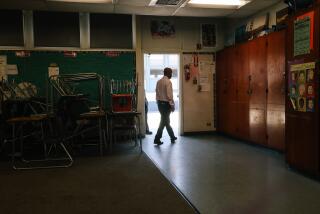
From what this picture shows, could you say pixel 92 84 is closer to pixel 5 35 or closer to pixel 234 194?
pixel 5 35

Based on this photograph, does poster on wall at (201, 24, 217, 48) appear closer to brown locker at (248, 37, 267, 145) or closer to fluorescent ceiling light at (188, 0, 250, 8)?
fluorescent ceiling light at (188, 0, 250, 8)

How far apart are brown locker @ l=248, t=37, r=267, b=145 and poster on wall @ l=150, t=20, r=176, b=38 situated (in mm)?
1928

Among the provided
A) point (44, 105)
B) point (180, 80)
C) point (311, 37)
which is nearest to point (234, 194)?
point (311, 37)

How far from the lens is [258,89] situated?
16.8ft

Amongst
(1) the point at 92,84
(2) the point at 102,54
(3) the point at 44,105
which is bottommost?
(3) the point at 44,105

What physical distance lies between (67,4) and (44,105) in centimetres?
179

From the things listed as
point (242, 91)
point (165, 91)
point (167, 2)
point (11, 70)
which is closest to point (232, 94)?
point (242, 91)

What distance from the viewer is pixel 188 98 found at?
6.77 meters

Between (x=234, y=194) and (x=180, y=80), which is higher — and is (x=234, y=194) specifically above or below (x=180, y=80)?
below

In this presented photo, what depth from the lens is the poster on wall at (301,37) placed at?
10.9 ft

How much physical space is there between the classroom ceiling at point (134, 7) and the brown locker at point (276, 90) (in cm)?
96

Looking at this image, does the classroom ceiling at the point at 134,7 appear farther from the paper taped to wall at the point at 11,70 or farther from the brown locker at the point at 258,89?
the paper taped to wall at the point at 11,70

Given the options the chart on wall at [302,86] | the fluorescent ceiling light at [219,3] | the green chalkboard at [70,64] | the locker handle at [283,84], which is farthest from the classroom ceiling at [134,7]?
the chart on wall at [302,86]

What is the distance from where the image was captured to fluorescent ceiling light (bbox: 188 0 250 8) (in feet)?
17.0
